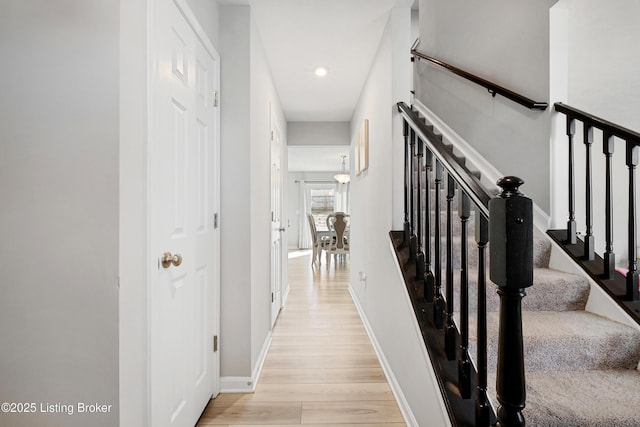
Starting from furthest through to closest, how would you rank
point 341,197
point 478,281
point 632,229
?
point 341,197 → point 632,229 → point 478,281

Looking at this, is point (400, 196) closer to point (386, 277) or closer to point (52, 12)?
point (386, 277)

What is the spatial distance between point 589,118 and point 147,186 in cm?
209

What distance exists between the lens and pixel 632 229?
1.39m

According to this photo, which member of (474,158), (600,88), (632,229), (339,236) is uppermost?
(600,88)

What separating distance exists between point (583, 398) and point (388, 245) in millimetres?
1160

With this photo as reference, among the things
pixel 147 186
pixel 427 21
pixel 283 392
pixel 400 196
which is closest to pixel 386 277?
pixel 400 196

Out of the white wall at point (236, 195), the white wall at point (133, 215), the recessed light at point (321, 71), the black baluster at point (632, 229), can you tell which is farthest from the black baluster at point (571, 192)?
the white wall at point (133, 215)

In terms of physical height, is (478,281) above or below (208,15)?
below

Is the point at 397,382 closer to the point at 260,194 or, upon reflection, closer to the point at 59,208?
the point at 260,194

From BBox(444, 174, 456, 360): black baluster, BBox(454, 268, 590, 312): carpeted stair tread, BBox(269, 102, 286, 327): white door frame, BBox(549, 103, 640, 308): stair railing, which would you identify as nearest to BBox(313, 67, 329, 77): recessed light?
BBox(269, 102, 286, 327): white door frame

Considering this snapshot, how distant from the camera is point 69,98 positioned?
0.96 m

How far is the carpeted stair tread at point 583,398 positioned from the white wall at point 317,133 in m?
4.03

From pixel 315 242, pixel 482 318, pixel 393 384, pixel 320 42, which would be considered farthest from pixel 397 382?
pixel 315 242

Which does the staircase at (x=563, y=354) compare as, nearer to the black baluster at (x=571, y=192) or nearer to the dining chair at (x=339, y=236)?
the black baluster at (x=571, y=192)
